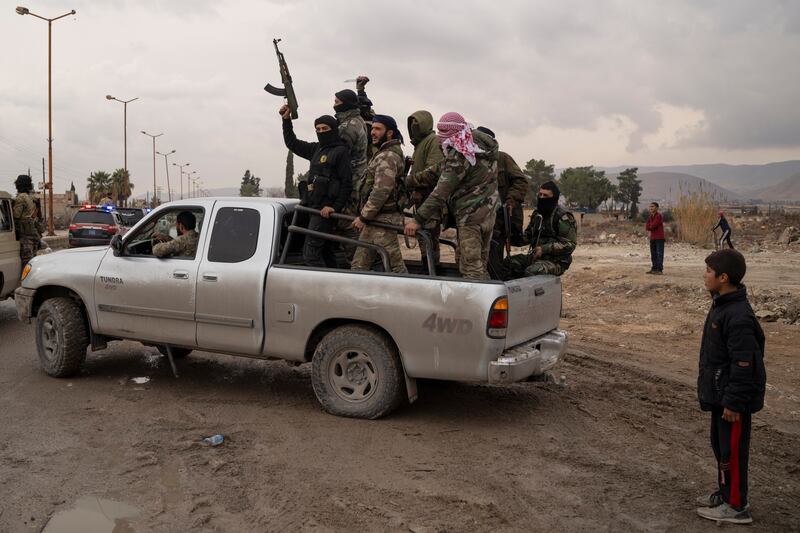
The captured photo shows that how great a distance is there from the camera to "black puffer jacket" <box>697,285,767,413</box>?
4.06 meters

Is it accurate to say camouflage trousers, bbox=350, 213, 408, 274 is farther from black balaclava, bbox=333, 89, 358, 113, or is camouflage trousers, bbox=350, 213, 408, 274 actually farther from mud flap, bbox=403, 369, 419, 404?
black balaclava, bbox=333, 89, 358, 113

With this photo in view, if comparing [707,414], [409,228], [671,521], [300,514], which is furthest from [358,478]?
[707,414]

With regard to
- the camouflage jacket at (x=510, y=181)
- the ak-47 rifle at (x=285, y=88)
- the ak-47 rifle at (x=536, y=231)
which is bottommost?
the ak-47 rifle at (x=536, y=231)

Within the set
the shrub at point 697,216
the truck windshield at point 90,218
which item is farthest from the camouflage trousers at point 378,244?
the shrub at point 697,216

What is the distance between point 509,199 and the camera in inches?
302

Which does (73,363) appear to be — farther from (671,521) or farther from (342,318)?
(671,521)

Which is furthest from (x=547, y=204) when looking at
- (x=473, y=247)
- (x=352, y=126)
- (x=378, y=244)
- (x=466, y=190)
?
(x=352, y=126)

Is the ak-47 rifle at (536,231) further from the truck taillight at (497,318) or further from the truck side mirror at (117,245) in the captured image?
the truck side mirror at (117,245)

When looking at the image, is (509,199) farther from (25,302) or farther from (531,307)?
(25,302)

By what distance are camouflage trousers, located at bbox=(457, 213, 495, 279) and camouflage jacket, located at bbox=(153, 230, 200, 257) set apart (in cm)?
237

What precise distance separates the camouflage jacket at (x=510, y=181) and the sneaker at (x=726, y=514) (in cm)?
404

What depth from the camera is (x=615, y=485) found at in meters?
4.67

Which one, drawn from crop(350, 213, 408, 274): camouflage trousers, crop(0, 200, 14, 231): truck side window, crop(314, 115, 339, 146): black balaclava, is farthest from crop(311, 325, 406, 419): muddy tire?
crop(0, 200, 14, 231): truck side window

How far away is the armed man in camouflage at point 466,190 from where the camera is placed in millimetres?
6352
